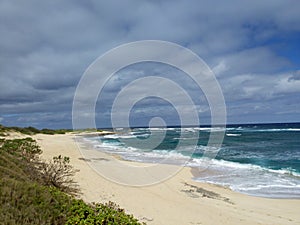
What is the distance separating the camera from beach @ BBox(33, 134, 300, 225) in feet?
26.8

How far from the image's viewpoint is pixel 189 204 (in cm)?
973

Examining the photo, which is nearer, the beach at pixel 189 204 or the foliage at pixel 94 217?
the foliage at pixel 94 217

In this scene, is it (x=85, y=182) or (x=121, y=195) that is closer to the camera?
(x=121, y=195)

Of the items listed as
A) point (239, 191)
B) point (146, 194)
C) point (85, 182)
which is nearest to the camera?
point (146, 194)

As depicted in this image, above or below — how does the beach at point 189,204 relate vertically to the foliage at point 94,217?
below

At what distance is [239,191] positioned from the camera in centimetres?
1275

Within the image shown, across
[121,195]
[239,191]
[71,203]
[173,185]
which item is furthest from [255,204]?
[71,203]

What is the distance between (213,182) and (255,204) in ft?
14.4

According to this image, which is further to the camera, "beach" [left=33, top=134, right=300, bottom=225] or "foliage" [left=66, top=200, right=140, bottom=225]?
"beach" [left=33, top=134, right=300, bottom=225]

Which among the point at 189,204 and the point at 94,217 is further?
the point at 189,204

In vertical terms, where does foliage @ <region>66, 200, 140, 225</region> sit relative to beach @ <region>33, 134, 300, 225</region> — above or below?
above

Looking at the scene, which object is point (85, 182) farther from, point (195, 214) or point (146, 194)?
point (195, 214)

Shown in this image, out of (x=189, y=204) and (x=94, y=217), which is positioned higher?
(x=94, y=217)

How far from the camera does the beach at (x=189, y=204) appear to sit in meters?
8.16
